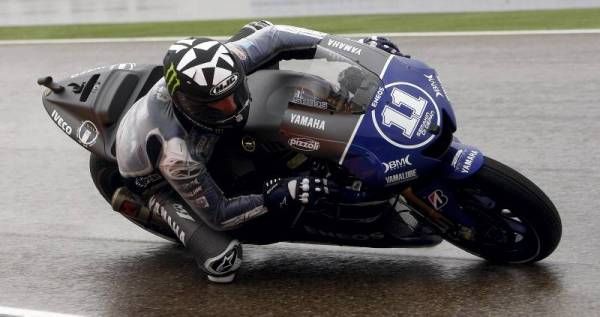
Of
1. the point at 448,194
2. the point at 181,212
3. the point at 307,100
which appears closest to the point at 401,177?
the point at 448,194

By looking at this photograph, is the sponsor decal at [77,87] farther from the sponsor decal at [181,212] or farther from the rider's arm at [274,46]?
the rider's arm at [274,46]

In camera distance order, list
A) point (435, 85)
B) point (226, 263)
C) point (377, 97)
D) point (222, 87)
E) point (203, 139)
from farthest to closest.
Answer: point (226, 263) < point (203, 139) < point (435, 85) < point (377, 97) < point (222, 87)

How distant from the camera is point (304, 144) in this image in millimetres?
4949

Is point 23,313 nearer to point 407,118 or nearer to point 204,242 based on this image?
point 204,242

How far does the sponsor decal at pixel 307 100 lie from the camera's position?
16.4 feet

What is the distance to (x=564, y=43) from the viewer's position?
10.8 m

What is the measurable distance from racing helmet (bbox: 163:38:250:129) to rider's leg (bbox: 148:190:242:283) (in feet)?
2.33

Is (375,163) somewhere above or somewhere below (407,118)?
below

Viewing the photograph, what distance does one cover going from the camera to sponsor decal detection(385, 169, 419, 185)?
191 inches

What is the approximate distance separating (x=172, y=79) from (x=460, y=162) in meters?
1.38

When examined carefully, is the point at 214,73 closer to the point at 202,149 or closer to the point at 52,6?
the point at 202,149

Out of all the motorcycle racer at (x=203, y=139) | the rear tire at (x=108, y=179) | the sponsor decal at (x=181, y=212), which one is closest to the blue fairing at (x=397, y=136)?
the motorcycle racer at (x=203, y=139)

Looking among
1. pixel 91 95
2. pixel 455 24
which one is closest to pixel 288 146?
pixel 91 95

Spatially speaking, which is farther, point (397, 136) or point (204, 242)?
point (204, 242)
